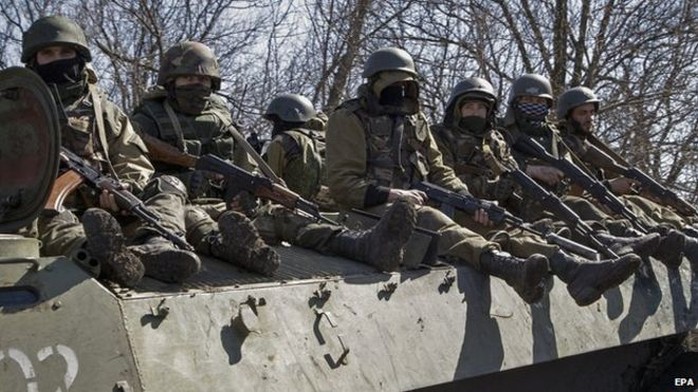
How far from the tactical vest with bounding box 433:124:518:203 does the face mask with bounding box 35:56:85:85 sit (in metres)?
3.14

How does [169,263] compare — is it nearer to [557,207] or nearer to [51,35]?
[51,35]

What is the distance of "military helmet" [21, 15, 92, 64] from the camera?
5.88 meters

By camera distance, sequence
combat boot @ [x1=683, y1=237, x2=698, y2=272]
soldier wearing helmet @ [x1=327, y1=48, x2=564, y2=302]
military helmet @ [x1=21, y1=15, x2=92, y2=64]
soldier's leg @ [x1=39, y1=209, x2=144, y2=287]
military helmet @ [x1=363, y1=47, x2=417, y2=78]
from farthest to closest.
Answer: combat boot @ [x1=683, y1=237, x2=698, y2=272]
military helmet @ [x1=363, y1=47, x2=417, y2=78]
soldier wearing helmet @ [x1=327, y1=48, x2=564, y2=302]
military helmet @ [x1=21, y1=15, x2=92, y2=64]
soldier's leg @ [x1=39, y1=209, x2=144, y2=287]

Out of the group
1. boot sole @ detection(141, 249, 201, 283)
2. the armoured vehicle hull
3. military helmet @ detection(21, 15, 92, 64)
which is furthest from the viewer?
military helmet @ detection(21, 15, 92, 64)

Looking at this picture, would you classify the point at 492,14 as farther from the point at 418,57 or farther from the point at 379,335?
the point at 379,335

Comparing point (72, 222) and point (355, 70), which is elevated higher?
point (355, 70)

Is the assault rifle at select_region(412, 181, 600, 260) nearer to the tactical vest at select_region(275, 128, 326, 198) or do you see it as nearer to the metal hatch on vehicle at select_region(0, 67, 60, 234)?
the tactical vest at select_region(275, 128, 326, 198)

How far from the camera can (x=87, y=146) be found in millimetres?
5871

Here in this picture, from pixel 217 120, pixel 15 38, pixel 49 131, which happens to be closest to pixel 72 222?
pixel 49 131

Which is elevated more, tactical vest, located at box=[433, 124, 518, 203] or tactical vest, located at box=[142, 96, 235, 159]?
tactical vest, located at box=[433, 124, 518, 203]

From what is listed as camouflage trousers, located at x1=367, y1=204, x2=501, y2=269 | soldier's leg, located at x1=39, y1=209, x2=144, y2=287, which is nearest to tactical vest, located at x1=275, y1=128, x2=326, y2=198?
camouflage trousers, located at x1=367, y1=204, x2=501, y2=269

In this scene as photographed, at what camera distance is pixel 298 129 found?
10.0m

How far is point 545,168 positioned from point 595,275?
301cm

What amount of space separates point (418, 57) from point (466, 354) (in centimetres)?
953
